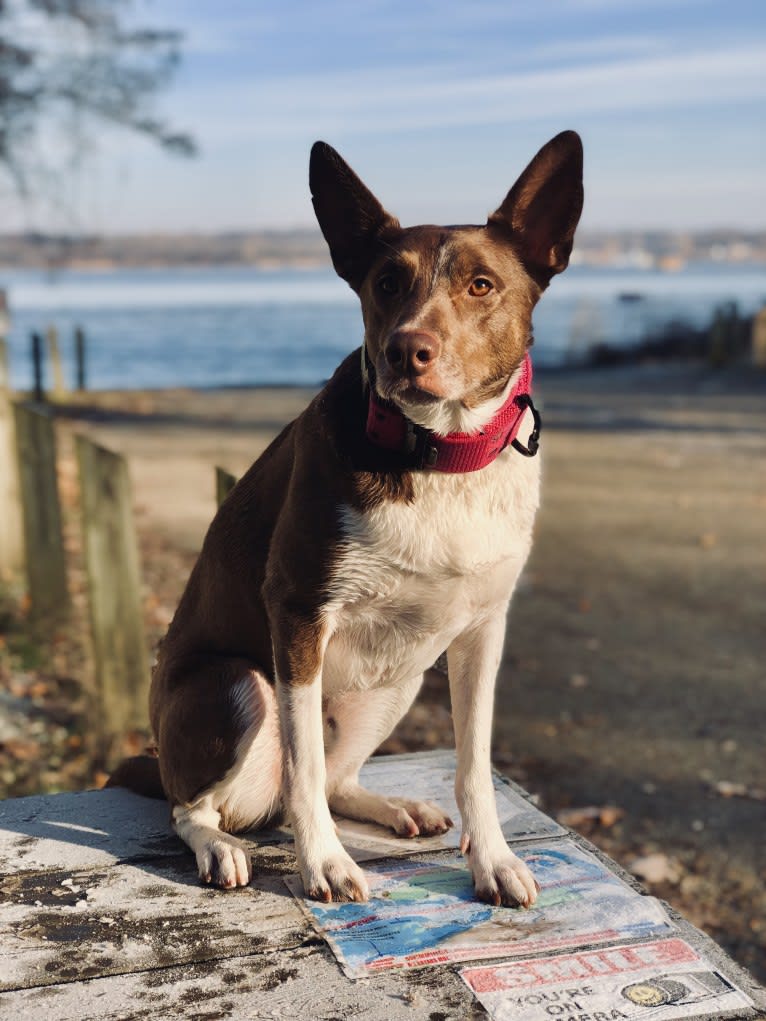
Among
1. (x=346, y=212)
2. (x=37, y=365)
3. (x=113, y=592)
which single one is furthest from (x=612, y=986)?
(x=37, y=365)

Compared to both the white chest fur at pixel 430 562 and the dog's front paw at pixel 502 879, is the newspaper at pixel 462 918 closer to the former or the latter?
the dog's front paw at pixel 502 879

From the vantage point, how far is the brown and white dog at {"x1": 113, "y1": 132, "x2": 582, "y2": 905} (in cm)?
236

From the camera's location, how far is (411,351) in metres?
2.19

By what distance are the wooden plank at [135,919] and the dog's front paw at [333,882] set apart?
6 centimetres

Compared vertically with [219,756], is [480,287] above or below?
above

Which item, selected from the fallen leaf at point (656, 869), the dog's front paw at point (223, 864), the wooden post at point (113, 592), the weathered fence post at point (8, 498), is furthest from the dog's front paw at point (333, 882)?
the weathered fence post at point (8, 498)

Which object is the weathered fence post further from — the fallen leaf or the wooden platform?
the wooden platform

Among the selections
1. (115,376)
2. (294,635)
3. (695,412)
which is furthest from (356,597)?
(115,376)

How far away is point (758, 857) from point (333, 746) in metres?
2.40

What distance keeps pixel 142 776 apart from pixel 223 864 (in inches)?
27.5

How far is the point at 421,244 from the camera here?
2.38m

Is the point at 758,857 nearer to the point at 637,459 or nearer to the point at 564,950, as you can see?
the point at 564,950

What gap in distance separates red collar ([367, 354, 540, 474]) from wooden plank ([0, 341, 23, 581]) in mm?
5410

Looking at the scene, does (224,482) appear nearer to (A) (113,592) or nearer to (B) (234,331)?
(A) (113,592)
